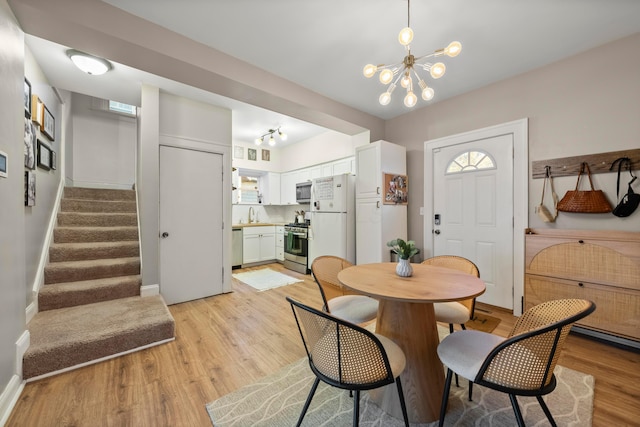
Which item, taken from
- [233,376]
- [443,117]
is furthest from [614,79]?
[233,376]

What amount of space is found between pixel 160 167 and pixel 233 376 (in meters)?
2.63

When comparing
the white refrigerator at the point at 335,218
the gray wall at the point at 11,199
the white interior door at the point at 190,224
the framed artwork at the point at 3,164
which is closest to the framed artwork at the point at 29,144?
the gray wall at the point at 11,199

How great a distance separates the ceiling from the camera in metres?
1.88

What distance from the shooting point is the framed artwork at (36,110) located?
2.41 metres

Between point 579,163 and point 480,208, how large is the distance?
3.11ft

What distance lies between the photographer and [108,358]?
2.11 meters

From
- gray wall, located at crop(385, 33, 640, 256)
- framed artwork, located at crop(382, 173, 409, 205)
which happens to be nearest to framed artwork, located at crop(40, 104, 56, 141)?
framed artwork, located at crop(382, 173, 409, 205)

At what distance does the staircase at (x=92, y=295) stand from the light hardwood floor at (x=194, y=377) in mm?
133

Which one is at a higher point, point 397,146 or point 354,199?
point 397,146

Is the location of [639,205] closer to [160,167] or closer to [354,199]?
[354,199]

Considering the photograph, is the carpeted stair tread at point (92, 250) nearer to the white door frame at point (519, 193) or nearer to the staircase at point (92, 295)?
the staircase at point (92, 295)

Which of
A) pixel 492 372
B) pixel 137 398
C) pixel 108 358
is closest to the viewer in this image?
pixel 492 372

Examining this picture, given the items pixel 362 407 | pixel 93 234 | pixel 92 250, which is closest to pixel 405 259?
pixel 362 407

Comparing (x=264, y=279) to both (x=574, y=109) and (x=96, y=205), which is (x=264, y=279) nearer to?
(x=96, y=205)
